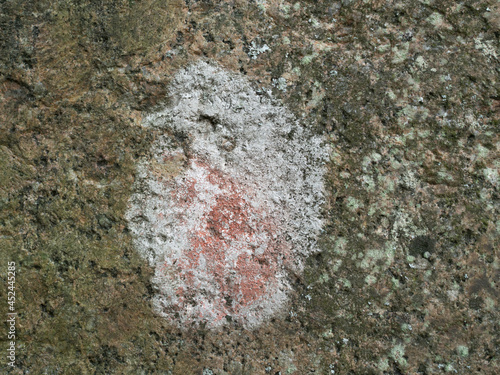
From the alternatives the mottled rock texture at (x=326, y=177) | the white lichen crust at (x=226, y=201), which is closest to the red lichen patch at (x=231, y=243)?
the white lichen crust at (x=226, y=201)

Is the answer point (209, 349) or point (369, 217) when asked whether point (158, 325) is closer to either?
point (209, 349)

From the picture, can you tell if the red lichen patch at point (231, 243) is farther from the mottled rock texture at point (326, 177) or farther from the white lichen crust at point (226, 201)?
the mottled rock texture at point (326, 177)

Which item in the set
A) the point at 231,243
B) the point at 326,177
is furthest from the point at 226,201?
the point at 326,177

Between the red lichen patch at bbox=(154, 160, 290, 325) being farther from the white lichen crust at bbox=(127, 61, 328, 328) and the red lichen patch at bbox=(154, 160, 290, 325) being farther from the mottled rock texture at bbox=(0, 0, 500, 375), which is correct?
the mottled rock texture at bbox=(0, 0, 500, 375)

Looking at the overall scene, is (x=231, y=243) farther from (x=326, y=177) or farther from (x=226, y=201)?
(x=326, y=177)

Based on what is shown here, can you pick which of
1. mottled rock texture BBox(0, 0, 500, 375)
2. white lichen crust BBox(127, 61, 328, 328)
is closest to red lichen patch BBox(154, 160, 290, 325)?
white lichen crust BBox(127, 61, 328, 328)
